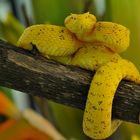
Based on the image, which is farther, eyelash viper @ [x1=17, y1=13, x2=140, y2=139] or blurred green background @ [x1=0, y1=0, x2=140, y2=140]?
blurred green background @ [x1=0, y1=0, x2=140, y2=140]

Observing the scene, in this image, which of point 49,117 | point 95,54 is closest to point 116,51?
point 95,54

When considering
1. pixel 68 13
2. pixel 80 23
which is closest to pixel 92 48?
pixel 80 23

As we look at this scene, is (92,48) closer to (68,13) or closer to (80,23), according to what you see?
(80,23)

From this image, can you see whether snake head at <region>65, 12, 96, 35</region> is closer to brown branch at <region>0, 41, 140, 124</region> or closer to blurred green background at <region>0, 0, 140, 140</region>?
brown branch at <region>0, 41, 140, 124</region>

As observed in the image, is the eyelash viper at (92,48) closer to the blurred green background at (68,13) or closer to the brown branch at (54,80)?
the brown branch at (54,80)

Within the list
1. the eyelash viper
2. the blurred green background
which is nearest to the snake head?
the eyelash viper

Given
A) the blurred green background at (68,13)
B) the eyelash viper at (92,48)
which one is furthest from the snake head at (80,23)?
the blurred green background at (68,13)
